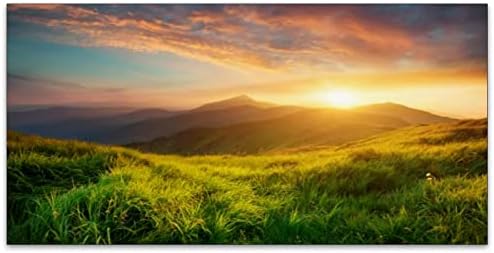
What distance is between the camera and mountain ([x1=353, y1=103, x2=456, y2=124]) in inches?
131

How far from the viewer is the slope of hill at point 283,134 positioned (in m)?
3.40

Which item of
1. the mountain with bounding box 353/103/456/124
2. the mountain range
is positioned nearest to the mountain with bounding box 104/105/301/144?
the mountain range

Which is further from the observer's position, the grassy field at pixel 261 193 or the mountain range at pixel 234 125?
the mountain range at pixel 234 125

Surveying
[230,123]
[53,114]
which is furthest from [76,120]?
[230,123]

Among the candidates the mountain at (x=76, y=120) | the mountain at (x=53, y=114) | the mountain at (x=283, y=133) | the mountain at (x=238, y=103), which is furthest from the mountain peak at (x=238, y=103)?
the mountain at (x=53, y=114)

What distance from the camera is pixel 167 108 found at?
3.44 metres

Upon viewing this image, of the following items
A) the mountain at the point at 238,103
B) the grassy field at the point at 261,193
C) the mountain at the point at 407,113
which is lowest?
the grassy field at the point at 261,193

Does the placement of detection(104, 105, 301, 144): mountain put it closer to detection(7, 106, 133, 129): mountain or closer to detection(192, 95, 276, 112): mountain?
detection(192, 95, 276, 112): mountain

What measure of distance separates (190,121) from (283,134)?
53cm

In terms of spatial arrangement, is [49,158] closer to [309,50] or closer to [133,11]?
[133,11]

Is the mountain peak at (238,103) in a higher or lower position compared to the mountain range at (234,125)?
higher

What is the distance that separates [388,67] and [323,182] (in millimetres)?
719

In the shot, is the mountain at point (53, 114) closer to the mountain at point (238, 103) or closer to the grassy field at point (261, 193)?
the grassy field at point (261, 193)

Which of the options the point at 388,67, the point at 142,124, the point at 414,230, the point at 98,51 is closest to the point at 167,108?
the point at 142,124
